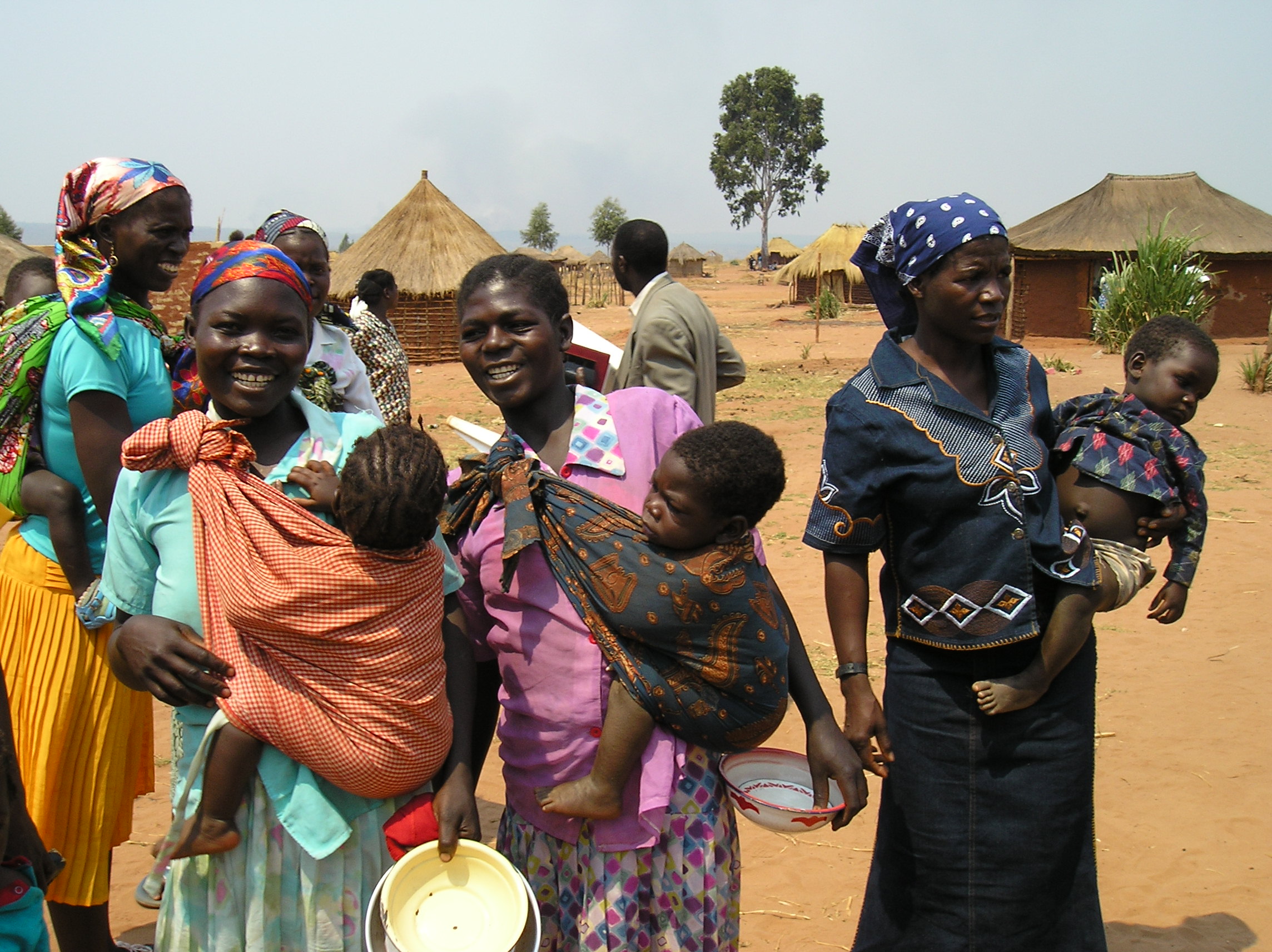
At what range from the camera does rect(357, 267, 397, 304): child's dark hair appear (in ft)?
18.8

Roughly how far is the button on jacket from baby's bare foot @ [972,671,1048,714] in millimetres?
97

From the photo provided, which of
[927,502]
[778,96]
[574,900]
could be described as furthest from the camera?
[778,96]

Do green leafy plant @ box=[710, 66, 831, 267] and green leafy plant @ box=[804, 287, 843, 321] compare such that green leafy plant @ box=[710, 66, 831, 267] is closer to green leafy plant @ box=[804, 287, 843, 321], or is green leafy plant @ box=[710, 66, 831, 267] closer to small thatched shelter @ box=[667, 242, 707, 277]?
small thatched shelter @ box=[667, 242, 707, 277]

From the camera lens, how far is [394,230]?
674 inches

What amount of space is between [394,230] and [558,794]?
1654 cm

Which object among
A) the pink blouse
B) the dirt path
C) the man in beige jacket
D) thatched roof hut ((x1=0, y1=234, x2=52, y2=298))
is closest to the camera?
the pink blouse

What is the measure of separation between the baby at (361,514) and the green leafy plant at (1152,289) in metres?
14.7

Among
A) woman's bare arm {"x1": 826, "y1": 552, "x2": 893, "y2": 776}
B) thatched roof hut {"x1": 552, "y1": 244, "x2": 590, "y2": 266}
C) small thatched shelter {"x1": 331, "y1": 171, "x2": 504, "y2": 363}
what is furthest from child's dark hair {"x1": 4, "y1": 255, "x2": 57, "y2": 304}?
thatched roof hut {"x1": 552, "y1": 244, "x2": 590, "y2": 266}

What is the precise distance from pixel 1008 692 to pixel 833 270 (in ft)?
95.5

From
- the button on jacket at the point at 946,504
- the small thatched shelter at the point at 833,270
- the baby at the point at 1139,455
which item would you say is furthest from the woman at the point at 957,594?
the small thatched shelter at the point at 833,270

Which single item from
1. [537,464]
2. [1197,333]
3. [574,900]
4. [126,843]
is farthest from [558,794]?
[126,843]

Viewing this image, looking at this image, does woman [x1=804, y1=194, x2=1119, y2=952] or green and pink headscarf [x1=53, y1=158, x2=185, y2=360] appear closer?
woman [x1=804, y1=194, x2=1119, y2=952]

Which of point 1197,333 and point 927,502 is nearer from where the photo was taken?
point 927,502

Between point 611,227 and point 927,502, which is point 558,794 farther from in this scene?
point 611,227
